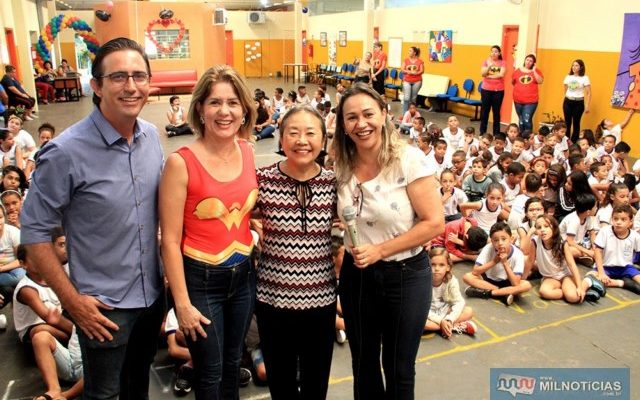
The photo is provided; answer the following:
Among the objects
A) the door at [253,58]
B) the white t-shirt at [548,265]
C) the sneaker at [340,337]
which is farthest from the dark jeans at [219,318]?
the door at [253,58]

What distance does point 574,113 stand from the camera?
34.8 feet

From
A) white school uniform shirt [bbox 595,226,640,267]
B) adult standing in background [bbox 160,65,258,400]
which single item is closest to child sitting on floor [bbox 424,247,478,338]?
white school uniform shirt [bbox 595,226,640,267]

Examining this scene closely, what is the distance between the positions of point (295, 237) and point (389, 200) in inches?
17.7

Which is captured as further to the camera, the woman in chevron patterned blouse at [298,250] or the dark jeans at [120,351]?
the woman in chevron patterned blouse at [298,250]

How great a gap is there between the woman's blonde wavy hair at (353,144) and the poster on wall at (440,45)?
46.9ft

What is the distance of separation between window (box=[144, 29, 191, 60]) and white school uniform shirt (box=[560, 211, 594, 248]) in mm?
18809

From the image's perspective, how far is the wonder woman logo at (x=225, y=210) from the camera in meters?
2.16

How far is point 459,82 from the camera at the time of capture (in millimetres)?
15492

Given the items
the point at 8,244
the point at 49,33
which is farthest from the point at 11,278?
the point at 49,33

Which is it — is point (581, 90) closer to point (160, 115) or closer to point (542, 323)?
point (542, 323)

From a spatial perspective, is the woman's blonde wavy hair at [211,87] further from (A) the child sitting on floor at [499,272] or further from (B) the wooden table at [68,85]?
(B) the wooden table at [68,85]

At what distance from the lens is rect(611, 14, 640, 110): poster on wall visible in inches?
386

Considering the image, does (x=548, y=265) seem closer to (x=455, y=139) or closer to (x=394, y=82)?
(x=455, y=139)

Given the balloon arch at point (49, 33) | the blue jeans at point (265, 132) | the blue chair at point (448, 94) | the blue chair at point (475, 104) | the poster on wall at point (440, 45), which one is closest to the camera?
the blue jeans at point (265, 132)
